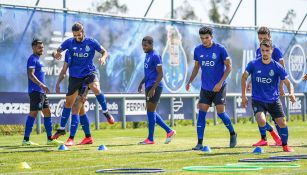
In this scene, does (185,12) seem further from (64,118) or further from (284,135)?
(284,135)

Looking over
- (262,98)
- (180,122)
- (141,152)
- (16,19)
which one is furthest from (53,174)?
(180,122)

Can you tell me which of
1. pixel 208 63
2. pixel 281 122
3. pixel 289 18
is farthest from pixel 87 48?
pixel 289 18

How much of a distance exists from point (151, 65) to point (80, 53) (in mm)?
1558

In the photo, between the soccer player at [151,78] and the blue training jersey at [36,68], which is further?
the blue training jersey at [36,68]

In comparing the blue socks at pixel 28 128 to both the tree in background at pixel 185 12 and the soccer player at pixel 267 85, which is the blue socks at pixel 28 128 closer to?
the soccer player at pixel 267 85

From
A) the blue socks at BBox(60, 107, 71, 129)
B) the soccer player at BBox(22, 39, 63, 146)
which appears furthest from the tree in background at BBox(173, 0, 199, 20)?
the blue socks at BBox(60, 107, 71, 129)

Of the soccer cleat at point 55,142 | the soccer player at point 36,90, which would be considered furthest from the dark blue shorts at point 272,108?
the soccer player at point 36,90

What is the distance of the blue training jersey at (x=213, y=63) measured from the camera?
1576 cm

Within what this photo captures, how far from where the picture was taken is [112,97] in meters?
25.2

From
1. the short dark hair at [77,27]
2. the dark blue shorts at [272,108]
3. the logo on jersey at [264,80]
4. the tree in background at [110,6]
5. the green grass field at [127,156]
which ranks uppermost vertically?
the tree in background at [110,6]

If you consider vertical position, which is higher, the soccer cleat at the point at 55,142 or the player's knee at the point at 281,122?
the player's knee at the point at 281,122

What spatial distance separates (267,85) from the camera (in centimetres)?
1472

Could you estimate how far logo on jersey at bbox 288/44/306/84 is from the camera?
32.7 metres

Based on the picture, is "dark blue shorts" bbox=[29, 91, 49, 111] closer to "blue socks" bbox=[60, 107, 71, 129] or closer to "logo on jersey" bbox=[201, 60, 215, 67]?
"blue socks" bbox=[60, 107, 71, 129]
